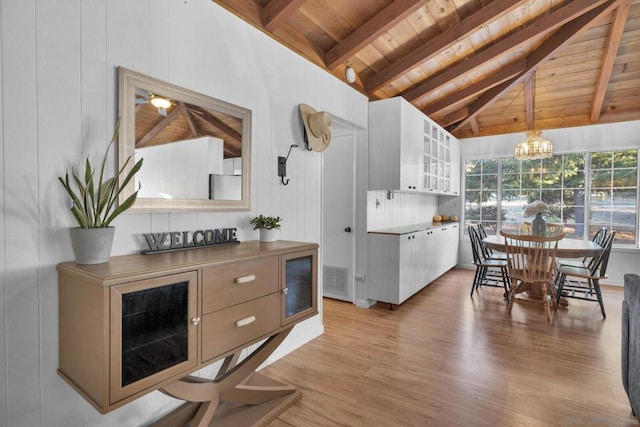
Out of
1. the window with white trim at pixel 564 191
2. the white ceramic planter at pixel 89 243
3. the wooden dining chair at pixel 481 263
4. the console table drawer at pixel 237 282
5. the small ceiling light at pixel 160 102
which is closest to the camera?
the white ceramic planter at pixel 89 243

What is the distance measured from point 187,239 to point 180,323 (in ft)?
1.94

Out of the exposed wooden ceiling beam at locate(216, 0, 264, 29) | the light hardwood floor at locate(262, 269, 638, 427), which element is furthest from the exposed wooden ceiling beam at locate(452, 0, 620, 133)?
the exposed wooden ceiling beam at locate(216, 0, 264, 29)

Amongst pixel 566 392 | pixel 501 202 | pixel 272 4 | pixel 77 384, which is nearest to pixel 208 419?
pixel 77 384

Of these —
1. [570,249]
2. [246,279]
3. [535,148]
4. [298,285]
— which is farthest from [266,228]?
[535,148]

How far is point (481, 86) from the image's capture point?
4.65 metres

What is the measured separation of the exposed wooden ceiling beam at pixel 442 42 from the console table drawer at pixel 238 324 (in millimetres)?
2939

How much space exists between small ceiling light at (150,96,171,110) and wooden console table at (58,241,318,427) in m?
0.78

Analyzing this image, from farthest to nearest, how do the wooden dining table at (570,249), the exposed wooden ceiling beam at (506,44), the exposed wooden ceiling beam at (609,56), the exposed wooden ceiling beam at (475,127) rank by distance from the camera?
the exposed wooden ceiling beam at (475,127) < the wooden dining table at (570,249) < the exposed wooden ceiling beam at (609,56) < the exposed wooden ceiling beam at (506,44)

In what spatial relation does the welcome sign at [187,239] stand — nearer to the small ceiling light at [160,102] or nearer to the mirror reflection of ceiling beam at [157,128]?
the mirror reflection of ceiling beam at [157,128]

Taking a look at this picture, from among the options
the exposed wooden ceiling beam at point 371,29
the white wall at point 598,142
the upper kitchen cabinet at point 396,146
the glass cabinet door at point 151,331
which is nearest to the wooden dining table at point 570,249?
the upper kitchen cabinet at point 396,146

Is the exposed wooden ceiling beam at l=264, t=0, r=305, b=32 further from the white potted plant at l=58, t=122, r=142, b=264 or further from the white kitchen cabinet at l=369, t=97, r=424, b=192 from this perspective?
the white kitchen cabinet at l=369, t=97, r=424, b=192

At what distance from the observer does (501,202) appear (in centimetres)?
601

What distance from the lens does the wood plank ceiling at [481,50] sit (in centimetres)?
280

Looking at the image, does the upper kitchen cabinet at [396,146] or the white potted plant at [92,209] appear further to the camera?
the upper kitchen cabinet at [396,146]
